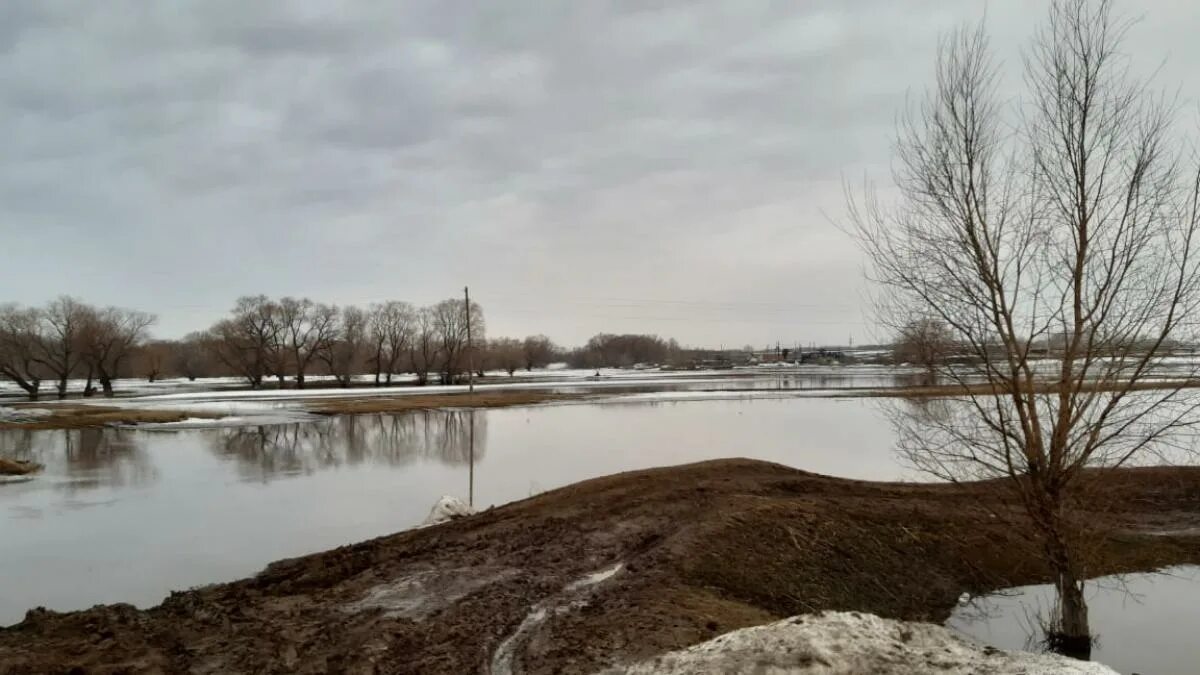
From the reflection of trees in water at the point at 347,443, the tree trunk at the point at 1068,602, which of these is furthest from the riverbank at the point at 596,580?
the reflection of trees in water at the point at 347,443

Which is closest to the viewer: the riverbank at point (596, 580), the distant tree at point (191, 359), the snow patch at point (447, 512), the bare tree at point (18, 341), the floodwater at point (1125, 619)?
the riverbank at point (596, 580)

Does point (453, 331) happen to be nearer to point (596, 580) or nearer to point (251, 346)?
point (251, 346)

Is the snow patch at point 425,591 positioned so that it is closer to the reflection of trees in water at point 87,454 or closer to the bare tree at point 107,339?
the reflection of trees in water at point 87,454

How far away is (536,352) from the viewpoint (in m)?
160

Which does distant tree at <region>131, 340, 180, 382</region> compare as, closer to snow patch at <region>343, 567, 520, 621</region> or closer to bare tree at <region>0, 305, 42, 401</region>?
bare tree at <region>0, 305, 42, 401</region>

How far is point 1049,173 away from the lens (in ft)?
24.0

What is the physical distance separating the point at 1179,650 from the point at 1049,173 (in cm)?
498

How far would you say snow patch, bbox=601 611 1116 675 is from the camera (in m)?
4.64

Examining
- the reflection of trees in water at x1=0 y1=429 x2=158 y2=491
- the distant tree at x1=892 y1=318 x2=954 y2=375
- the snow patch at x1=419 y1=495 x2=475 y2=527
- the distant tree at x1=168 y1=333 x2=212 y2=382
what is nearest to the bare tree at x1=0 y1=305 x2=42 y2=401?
the distant tree at x1=168 y1=333 x2=212 y2=382

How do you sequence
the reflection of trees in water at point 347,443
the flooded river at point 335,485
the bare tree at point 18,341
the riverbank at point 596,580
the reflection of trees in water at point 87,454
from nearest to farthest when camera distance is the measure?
the riverbank at point 596,580 < the flooded river at point 335,485 < the reflection of trees in water at point 87,454 < the reflection of trees in water at point 347,443 < the bare tree at point 18,341

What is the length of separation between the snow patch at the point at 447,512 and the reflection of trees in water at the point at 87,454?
29.8ft

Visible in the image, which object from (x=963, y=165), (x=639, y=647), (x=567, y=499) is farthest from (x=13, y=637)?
(x=963, y=165)

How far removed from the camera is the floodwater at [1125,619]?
7.11 m

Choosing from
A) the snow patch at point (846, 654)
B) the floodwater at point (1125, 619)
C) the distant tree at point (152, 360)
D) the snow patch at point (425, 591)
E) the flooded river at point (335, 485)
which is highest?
the distant tree at point (152, 360)
